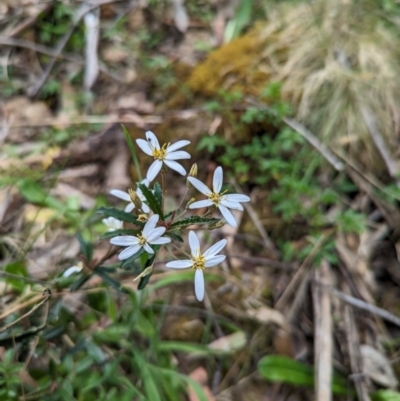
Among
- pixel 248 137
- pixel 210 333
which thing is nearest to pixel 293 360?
pixel 210 333

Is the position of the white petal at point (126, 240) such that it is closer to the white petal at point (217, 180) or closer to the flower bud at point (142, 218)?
the flower bud at point (142, 218)

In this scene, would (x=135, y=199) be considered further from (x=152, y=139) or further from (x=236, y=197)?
(x=236, y=197)

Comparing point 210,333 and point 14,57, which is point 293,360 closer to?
point 210,333

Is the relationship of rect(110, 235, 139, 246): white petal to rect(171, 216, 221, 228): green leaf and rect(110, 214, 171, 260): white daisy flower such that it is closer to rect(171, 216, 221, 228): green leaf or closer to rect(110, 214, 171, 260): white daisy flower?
rect(110, 214, 171, 260): white daisy flower

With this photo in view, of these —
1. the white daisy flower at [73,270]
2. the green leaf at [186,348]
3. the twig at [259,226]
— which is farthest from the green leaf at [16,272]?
the twig at [259,226]

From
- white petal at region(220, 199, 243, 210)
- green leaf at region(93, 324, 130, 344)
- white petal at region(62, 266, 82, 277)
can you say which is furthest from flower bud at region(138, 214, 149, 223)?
green leaf at region(93, 324, 130, 344)
